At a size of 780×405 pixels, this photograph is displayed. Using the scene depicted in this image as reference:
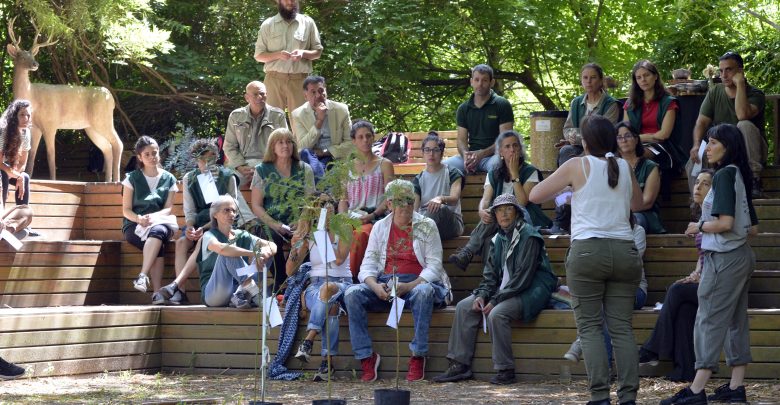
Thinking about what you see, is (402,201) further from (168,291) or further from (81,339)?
(81,339)

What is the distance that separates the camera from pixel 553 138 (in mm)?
10445

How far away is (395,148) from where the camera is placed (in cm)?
1152

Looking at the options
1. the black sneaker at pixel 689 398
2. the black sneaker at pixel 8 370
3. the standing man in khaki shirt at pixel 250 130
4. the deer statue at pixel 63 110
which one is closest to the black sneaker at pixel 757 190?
the black sneaker at pixel 689 398

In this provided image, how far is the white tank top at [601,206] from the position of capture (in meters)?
5.66

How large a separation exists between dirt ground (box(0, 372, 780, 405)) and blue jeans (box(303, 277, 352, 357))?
0.91ft

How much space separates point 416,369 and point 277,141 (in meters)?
2.18

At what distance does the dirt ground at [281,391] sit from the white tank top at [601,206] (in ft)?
4.06

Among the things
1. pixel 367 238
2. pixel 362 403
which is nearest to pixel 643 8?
pixel 367 238

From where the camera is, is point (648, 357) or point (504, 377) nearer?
point (648, 357)

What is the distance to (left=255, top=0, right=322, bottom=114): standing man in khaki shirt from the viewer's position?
34.4 feet

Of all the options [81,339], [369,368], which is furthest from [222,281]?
[369,368]

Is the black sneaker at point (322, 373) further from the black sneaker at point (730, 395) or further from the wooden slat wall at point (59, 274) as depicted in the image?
the black sneaker at point (730, 395)

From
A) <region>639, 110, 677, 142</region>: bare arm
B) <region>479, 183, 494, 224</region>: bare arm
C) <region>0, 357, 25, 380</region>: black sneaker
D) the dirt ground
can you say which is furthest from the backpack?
<region>0, 357, 25, 380</region>: black sneaker

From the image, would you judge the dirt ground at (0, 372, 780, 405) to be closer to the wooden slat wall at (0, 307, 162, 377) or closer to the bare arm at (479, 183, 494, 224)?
the wooden slat wall at (0, 307, 162, 377)
